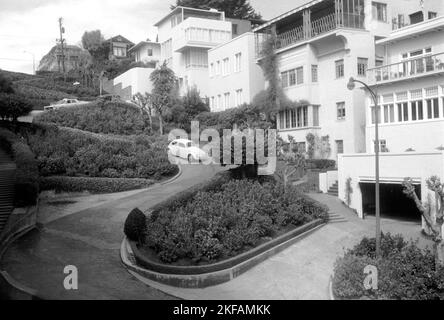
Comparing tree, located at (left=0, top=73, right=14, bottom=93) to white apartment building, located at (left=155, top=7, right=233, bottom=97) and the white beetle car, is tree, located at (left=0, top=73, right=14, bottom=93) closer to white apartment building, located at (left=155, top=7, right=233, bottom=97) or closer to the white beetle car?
the white beetle car

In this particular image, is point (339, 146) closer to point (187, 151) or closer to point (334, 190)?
point (334, 190)

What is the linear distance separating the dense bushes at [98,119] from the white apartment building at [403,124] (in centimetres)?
2166

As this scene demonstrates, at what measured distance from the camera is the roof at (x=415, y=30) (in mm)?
32875

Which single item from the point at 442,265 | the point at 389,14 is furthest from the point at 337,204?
the point at 389,14

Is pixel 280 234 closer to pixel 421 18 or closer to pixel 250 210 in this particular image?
pixel 250 210

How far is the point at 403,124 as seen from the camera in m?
32.9

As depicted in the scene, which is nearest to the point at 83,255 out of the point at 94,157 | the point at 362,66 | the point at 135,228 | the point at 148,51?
the point at 135,228

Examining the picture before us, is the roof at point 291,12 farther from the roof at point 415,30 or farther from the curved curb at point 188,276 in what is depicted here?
the curved curb at point 188,276

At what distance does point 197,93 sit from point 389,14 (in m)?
20.7

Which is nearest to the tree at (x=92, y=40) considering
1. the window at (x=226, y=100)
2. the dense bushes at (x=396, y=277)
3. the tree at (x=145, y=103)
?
the tree at (x=145, y=103)

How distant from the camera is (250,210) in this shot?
23.3 metres

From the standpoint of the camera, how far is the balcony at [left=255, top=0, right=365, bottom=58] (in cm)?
3781

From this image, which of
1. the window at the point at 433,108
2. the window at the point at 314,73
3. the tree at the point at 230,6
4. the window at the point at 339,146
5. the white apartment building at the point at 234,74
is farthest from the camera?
the tree at the point at 230,6

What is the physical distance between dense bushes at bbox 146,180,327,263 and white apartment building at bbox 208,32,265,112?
66.8 ft
